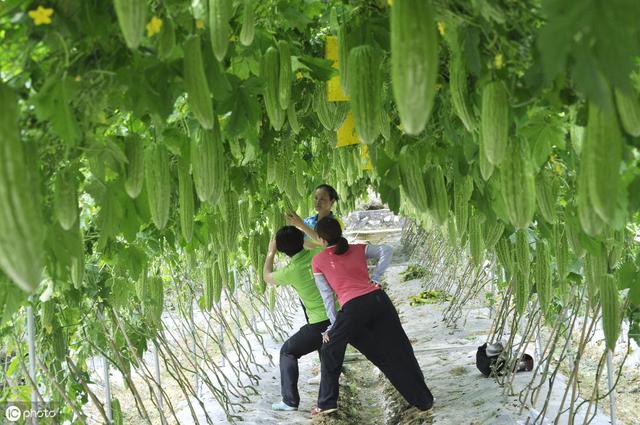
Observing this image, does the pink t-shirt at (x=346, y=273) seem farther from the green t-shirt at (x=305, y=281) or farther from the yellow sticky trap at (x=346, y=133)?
the yellow sticky trap at (x=346, y=133)

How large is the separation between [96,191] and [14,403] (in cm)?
280

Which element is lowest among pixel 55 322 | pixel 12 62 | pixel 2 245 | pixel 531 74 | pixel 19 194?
pixel 55 322

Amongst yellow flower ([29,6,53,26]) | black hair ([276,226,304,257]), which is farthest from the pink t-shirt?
yellow flower ([29,6,53,26])

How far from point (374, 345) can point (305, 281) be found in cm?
96

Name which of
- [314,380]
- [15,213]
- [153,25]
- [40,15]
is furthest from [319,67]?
[314,380]

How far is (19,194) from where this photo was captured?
162cm

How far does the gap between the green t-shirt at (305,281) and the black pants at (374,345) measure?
23.6 inches

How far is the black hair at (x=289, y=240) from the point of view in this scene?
6307 mm

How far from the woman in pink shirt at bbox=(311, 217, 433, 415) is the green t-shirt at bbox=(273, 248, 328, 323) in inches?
17.1

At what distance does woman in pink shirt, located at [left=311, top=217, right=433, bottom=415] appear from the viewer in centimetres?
591

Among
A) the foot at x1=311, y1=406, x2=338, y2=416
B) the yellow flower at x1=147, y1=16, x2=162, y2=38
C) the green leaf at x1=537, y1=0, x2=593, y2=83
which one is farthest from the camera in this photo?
the foot at x1=311, y1=406, x2=338, y2=416

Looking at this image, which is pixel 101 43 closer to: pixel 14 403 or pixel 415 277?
pixel 14 403

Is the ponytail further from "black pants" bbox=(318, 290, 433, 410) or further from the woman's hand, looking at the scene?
the woman's hand

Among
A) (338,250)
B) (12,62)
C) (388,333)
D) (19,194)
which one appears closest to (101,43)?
(12,62)
